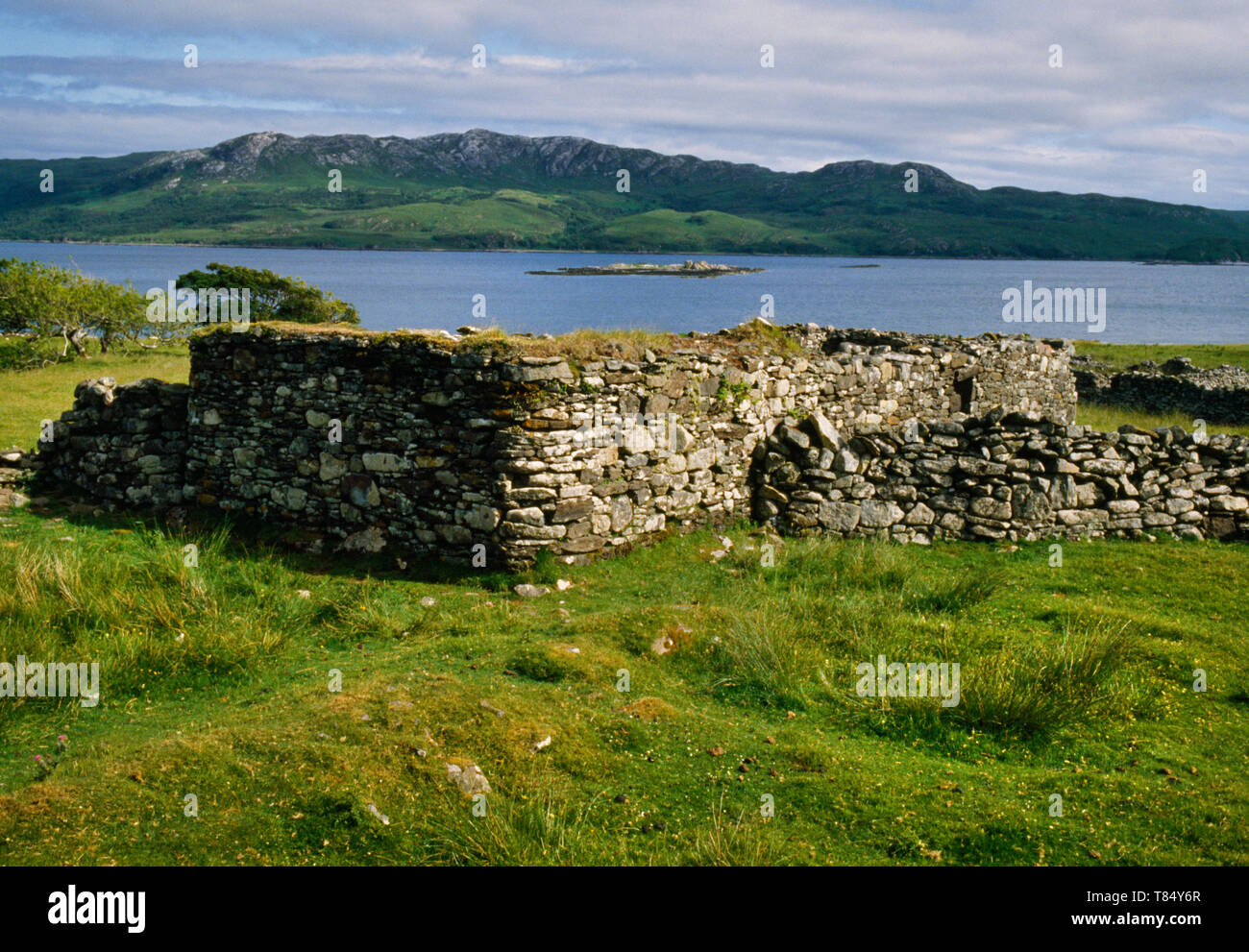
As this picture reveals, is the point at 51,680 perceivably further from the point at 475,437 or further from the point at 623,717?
the point at 475,437

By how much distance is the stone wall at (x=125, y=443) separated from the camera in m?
13.8

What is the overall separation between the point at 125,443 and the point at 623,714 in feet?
35.1

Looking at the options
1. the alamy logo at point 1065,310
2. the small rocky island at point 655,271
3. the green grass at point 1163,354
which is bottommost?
the green grass at point 1163,354

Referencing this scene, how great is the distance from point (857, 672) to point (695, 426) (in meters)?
5.19

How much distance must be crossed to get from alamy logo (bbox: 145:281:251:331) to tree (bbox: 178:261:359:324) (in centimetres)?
49

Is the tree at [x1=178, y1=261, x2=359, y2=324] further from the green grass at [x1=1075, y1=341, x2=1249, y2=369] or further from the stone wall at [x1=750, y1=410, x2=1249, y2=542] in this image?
the green grass at [x1=1075, y1=341, x2=1249, y2=369]

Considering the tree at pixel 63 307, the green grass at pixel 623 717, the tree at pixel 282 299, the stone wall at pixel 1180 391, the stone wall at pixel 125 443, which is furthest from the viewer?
the tree at pixel 282 299

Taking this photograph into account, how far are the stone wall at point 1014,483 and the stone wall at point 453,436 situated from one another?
0.82 metres

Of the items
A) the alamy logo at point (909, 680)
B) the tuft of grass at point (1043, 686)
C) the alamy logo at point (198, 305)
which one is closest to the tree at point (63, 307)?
the alamy logo at point (198, 305)

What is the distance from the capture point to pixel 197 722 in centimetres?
710

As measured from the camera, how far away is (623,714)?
24.1ft
